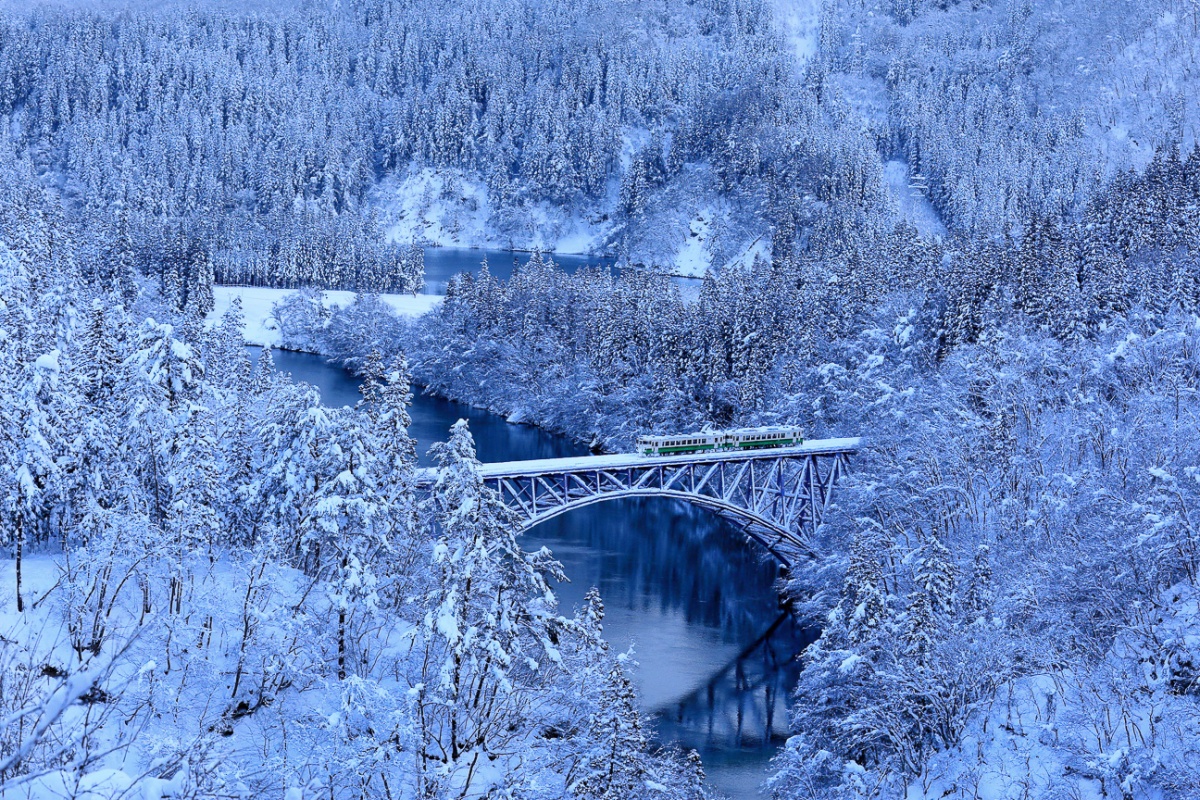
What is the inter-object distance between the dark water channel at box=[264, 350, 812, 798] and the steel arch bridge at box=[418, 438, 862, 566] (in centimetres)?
410

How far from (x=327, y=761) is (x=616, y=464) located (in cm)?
2904

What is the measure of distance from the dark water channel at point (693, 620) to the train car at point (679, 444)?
334 inches

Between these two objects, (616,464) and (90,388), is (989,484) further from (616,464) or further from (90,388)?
(90,388)

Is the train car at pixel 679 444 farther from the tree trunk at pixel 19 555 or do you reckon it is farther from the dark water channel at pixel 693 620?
the tree trunk at pixel 19 555

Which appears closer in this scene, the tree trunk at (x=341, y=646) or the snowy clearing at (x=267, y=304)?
the tree trunk at (x=341, y=646)

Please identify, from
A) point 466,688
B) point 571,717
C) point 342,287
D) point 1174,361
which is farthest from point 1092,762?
point 342,287

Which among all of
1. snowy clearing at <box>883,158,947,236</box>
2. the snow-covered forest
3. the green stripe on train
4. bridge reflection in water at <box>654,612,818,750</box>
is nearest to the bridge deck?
the green stripe on train

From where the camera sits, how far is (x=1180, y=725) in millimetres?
30125

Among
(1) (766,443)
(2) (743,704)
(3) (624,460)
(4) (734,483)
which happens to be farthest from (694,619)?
Result: (1) (766,443)

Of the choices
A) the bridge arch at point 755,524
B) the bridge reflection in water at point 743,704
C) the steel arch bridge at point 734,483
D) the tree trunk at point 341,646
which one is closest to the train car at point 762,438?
the steel arch bridge at point 734,483

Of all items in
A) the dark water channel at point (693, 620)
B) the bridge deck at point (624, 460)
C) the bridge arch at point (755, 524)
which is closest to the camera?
the dark water channel at point (693, 620)

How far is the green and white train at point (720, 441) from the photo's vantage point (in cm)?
5459

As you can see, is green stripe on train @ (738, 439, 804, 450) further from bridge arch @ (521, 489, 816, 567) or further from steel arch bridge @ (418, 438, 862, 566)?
bridge arch @ (521, 489, 816, 567)

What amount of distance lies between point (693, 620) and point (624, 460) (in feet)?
32.0
